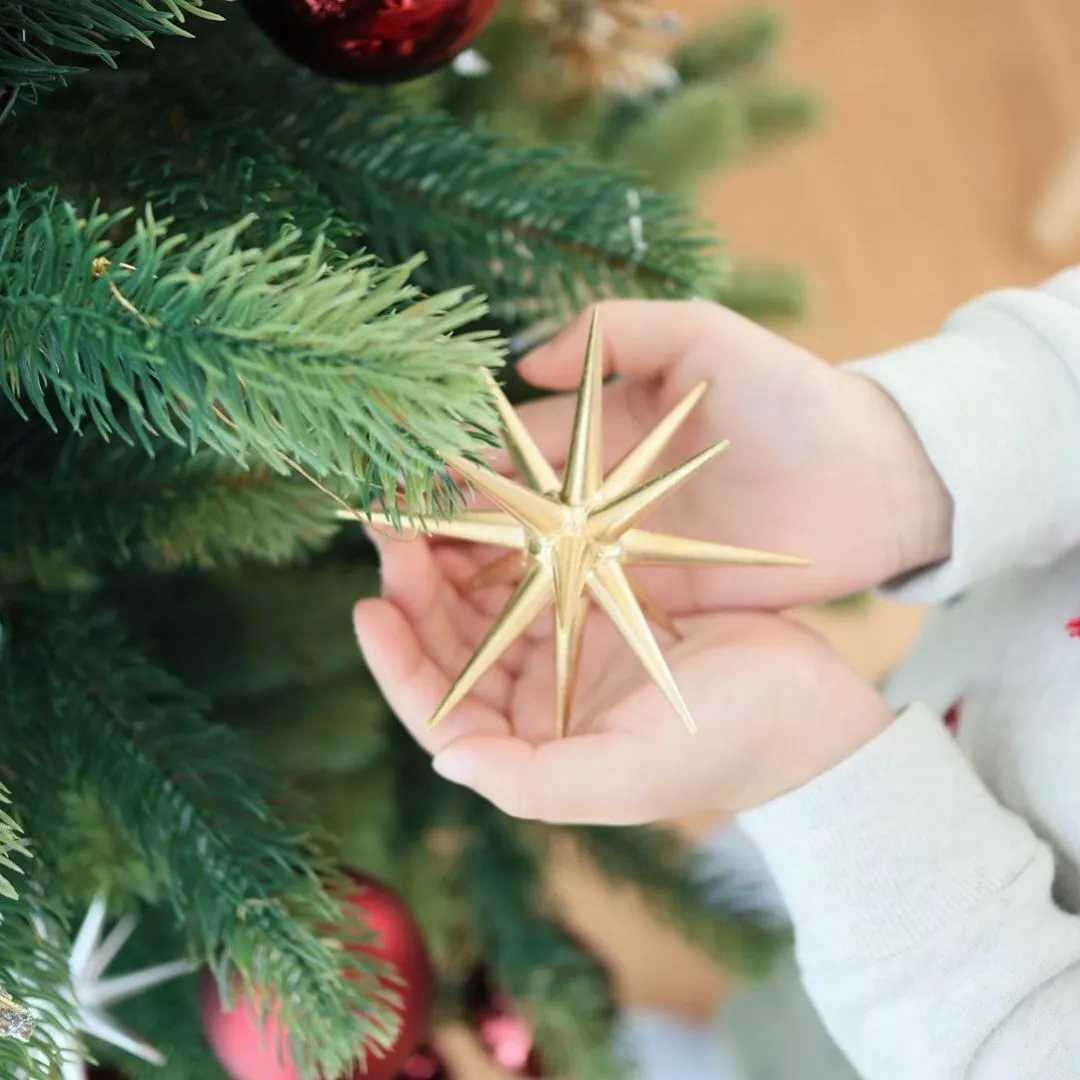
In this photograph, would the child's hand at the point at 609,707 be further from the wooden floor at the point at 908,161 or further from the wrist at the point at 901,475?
the wooden floor at the point at 908,161

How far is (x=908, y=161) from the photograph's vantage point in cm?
142

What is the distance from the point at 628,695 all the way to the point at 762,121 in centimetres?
46

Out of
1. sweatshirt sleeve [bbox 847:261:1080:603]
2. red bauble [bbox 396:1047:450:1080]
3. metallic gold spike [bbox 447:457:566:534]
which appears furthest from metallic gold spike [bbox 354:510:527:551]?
red bauble [bbox 396:1047:450:1080]

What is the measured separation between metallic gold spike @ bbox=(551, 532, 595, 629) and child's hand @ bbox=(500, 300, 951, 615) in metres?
0.11

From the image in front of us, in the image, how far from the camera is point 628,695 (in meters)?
0.46

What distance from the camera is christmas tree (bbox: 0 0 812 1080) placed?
0.76ft

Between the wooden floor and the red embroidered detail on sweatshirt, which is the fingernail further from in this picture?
the wooden floor

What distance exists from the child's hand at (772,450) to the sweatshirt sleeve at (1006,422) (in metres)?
0.02

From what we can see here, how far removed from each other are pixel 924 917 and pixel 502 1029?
32cm

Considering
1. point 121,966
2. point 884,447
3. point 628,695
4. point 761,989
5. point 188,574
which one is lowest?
point 761,989

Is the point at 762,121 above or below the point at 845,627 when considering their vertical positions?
above

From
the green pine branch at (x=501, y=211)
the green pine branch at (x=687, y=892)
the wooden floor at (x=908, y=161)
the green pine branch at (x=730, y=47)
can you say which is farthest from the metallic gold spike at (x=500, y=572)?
the wooden floor at (x=908, y=161)

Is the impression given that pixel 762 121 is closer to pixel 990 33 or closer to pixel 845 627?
pixel 845 627

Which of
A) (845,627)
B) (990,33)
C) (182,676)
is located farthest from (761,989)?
(990,33)
